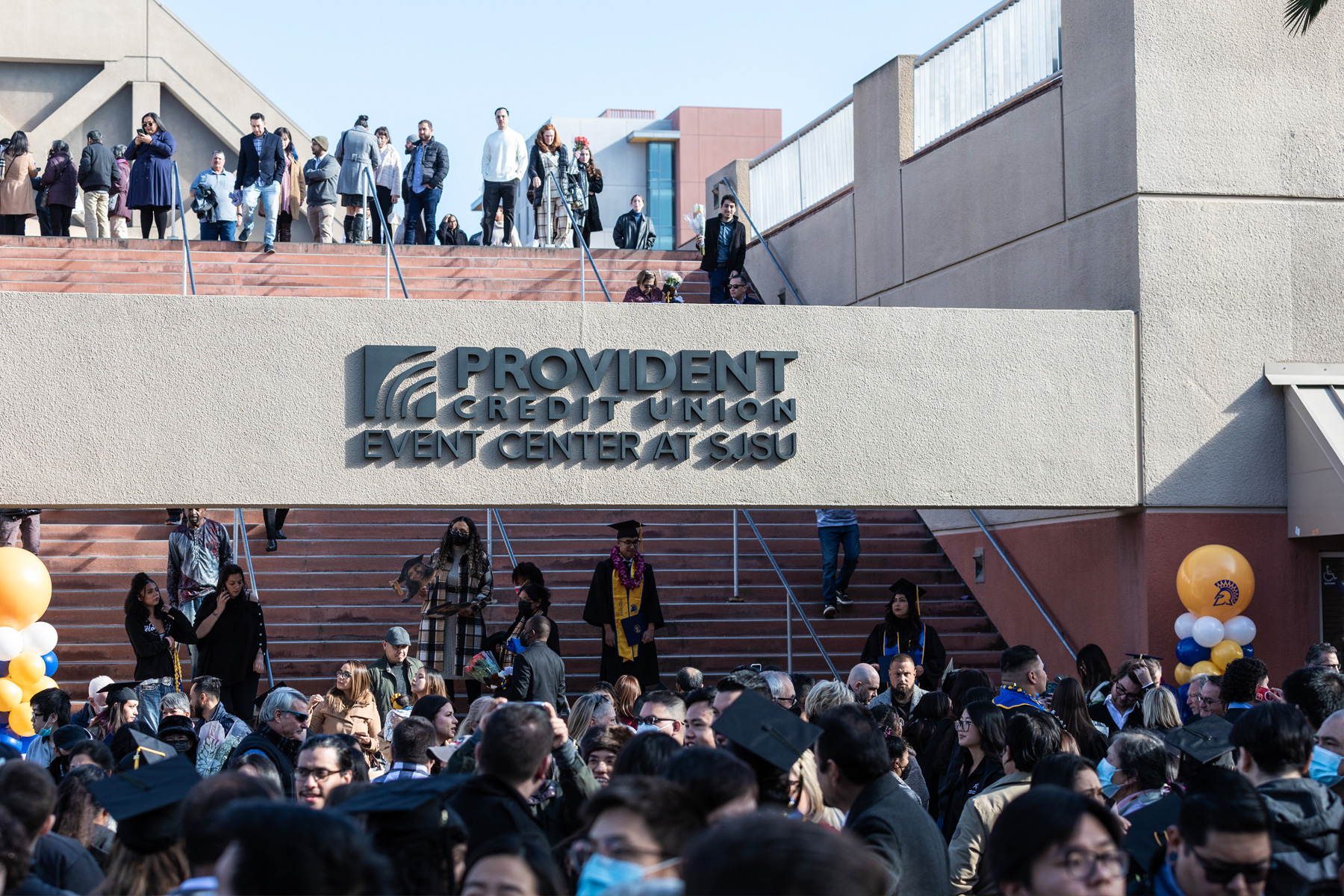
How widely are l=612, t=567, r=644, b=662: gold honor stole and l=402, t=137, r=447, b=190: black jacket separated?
828 centimetres

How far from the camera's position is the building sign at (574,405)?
12.8 meters

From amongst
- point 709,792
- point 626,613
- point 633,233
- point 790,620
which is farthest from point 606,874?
point 633,233

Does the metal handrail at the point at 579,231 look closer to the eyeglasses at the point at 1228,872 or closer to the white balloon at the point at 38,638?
the white balloon at the point at 38,638

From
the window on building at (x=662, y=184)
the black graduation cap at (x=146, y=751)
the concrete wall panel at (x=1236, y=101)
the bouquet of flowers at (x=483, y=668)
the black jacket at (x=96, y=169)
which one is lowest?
the bouquet of flowers at (x=483, y=668)

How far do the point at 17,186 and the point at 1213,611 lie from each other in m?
16.8

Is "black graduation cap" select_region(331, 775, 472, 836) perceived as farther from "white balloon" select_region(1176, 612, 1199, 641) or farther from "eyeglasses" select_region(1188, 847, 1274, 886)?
"white balloon" select_region(1176, 612, 1199, 641)

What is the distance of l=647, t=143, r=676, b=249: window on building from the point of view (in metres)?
54.1

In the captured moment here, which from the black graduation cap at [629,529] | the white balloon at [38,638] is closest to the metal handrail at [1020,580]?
the black graduation cap at [629,529]

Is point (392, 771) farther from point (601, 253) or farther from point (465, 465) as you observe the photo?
point (601, 253)

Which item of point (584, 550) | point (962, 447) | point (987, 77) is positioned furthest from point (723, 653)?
point (987, 77)

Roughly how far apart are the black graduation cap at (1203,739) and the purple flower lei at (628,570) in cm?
786

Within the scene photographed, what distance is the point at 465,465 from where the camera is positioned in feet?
42.2

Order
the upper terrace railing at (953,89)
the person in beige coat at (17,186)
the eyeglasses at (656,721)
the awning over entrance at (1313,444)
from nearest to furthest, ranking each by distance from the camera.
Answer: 1. the eyeglasses at (656,721)
2. the awning over entrance at (1313,444)
3. the upper terrace railing at (953,89)
4. the person in beige coat at (17,186)

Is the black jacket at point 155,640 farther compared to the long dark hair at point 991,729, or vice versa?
the black jacket at point 155,640
